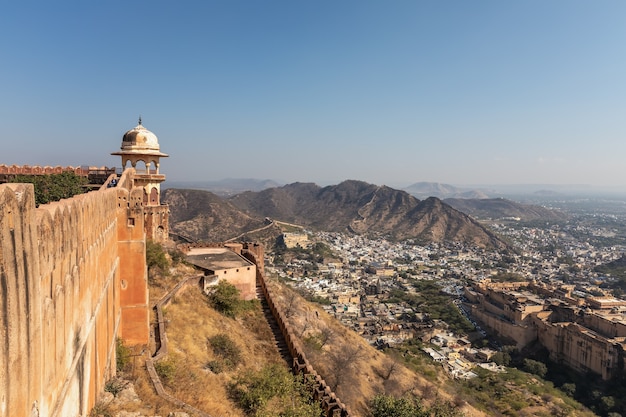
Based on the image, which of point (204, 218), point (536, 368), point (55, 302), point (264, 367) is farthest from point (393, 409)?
point (204, 218)

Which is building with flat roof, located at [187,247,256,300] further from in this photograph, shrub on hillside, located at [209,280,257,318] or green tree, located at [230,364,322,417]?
green tree, located at [230,364,322,417]

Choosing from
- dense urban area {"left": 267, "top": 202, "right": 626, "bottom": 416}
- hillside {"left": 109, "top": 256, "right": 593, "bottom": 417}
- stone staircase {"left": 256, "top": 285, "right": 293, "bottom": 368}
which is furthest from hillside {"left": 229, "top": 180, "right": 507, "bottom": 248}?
stone staircase {"left": 256, "top": 285, "right": 293, "bottom": 368}

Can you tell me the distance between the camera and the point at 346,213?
14925 centimetres

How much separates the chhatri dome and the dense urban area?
29.6 meters

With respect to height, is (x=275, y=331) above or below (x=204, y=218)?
above

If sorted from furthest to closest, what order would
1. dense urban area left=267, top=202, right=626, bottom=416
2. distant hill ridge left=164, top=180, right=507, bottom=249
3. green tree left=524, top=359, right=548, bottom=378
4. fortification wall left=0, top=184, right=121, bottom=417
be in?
1. distant hill ridge left=164, top=180, right=507, bottom=249
2. dense urban area left=267, top=202, right=626, bottom=416
3. green tree left=524, top=359, right=548, bottom=378
4. fortification wall left=0, top=184, right=121, bottom=417

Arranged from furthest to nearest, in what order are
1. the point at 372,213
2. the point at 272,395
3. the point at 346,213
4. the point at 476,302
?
1. the point at 346,213
2. the point at 372,213
3. the point at 476,302
4. the point at 272,395

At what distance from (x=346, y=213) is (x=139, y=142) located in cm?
13306

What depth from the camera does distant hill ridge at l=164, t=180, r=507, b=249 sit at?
84.2 metres

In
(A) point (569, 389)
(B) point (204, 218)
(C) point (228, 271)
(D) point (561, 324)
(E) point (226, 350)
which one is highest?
(C) point (228, 271)

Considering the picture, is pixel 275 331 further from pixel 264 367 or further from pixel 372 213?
pixel 372 213

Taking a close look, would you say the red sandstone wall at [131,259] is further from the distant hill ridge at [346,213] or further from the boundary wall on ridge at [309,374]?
the distant hill ridge at [346,213]

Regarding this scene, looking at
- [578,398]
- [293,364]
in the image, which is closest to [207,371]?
[293,364]

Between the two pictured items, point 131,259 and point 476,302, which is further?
point 476,302
